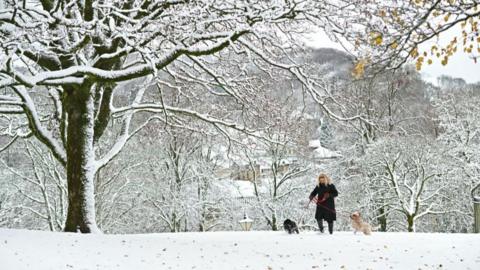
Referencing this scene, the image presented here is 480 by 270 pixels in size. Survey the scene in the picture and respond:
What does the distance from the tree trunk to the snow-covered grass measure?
121 centimetres

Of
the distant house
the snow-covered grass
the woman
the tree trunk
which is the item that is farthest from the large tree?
the distant house

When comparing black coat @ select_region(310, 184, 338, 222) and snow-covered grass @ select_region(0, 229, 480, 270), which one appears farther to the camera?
black coat @ select_region(310, 184, 338, 222)

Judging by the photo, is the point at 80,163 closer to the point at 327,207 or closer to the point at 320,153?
the point at 327,207

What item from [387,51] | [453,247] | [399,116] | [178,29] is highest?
[399,116]

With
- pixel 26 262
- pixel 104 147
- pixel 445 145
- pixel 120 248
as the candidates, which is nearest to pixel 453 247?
pixel 120 248

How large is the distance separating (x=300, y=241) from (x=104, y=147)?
1538 cm

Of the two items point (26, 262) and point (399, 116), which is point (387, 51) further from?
point (399, 116)

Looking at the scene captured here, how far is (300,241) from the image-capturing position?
9648 mm

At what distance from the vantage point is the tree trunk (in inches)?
390

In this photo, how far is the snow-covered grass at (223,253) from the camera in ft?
22.5

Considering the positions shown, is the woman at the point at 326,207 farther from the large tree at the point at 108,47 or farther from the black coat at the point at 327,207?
the large tree at the point at 108,47

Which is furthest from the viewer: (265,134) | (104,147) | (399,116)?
(399,116)

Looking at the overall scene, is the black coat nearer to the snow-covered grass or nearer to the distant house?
the snow-covered grass

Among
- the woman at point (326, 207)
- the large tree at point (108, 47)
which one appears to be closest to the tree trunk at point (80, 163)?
the large tree at point (108, 47)
